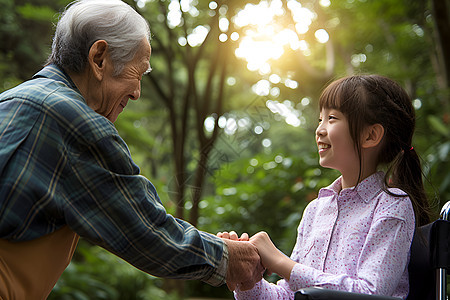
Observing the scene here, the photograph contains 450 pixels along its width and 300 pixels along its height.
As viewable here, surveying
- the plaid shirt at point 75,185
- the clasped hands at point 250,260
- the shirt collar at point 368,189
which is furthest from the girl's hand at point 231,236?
the shirt collar at point 368,189

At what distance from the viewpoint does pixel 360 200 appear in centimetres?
157

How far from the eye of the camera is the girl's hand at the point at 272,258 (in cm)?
149

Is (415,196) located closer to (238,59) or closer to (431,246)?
(431,246)

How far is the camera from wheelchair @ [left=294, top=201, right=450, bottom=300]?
136 cm

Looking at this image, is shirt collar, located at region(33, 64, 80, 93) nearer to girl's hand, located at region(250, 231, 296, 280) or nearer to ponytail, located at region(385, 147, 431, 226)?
girl's hand, located at region(250, 231, 296, 280)

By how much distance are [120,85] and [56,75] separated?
0.66ft

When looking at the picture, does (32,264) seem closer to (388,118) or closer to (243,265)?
(243,265)

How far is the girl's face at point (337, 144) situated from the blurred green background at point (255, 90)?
0.42 meters

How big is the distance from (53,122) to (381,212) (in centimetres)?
98

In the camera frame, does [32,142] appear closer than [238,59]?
Yes

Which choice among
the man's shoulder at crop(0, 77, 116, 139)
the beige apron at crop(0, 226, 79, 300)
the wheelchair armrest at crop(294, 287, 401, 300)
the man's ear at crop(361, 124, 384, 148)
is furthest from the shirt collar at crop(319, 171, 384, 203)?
the beige apron at crop(0, 226, 79, 300)

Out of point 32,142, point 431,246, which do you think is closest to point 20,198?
point 32,142

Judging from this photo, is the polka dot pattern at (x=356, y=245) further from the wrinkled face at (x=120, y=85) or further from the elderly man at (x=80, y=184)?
the wrinkled face at (x=120, y=85)

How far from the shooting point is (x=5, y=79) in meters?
4.97
